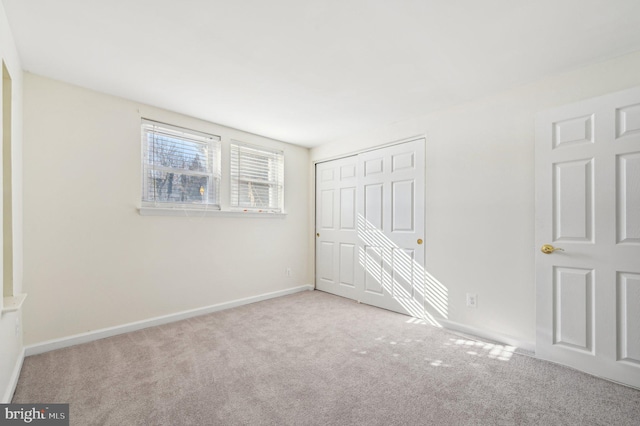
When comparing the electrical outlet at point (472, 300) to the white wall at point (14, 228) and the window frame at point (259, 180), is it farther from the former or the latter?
the white wall at point (14, 228)

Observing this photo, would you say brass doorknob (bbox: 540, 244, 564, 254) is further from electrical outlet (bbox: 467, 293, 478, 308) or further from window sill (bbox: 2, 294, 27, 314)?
window sill (bbox: 2, 294, 27, 314)

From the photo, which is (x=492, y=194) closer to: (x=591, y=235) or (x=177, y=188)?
(x=591, y=235)

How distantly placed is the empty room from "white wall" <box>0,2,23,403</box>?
0.12 ft

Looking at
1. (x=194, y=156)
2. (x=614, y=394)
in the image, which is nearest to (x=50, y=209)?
(x=194, y=156)

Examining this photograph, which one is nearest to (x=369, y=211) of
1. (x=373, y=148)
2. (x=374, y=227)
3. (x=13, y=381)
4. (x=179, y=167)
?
(x=374, y=227)

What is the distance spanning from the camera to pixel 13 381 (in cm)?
186

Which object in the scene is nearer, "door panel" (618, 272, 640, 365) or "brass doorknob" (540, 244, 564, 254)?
"door panel" (618, 272, 640, 365)

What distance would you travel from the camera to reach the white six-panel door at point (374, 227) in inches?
131

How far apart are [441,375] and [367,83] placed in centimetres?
248

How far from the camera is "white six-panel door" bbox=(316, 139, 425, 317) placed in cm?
333

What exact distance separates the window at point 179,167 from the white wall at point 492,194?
2595 millimetres

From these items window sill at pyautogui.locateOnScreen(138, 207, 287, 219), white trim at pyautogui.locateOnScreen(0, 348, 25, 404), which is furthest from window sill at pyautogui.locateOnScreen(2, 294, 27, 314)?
window sill at pyautogui.locateOnScreen(138, 207, 287, 219)

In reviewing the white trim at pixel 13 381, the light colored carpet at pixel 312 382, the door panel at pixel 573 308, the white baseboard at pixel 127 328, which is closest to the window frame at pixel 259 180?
the white baseboard at pixel 127 328

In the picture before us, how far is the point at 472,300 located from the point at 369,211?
1.63 m
